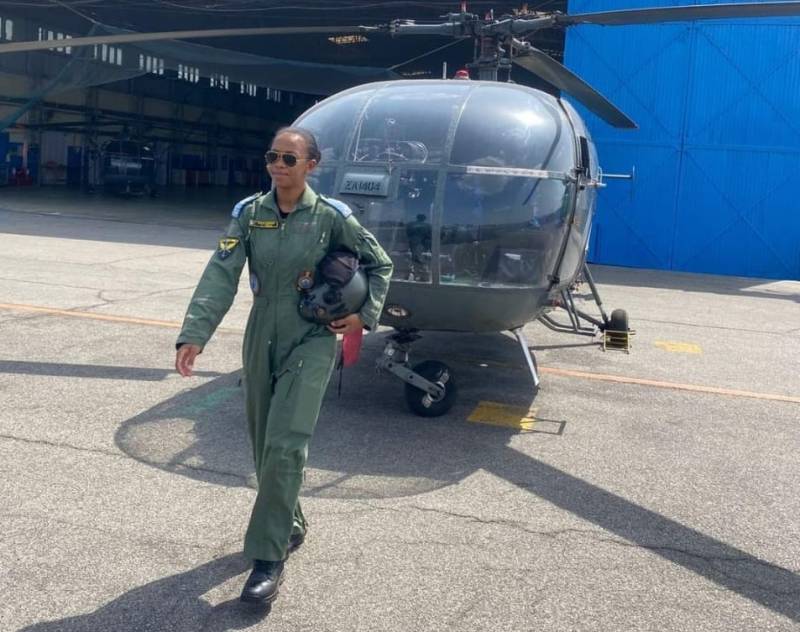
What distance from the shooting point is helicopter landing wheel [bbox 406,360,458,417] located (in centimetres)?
595

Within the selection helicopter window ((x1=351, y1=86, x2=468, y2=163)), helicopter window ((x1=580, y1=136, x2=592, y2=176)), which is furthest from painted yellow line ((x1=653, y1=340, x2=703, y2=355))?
helicopter window ((x1=351, y1=86, x2=468, y2=163))

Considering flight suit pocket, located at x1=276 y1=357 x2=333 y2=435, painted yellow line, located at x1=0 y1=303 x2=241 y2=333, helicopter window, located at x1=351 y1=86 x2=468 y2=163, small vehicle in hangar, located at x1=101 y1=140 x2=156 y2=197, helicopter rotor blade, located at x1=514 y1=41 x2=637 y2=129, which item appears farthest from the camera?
small vehicle in hangar, located at x1=101 y1=140 x2=156 y2=197

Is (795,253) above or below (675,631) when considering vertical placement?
above

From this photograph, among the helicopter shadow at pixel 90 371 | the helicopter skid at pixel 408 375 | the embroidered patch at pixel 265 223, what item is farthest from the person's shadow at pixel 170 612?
the helicopter shadow at pixel 90 371

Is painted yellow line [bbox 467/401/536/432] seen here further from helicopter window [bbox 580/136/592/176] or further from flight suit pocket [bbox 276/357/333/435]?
flight suit pocket [bbox 276/357/333/435]

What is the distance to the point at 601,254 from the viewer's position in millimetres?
18156

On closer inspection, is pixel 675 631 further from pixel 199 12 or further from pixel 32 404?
pixel 199 12

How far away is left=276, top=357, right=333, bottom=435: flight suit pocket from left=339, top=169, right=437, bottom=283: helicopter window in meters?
2.20

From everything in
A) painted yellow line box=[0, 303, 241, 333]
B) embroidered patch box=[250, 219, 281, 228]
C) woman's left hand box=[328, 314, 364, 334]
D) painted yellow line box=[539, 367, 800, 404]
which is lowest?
painted yellow line box=[539, 367, 800, 404]

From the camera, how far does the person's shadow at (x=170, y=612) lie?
126 inches

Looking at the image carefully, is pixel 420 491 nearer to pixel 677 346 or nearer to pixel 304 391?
pixel 304 391

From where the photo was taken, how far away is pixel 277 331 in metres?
3.58

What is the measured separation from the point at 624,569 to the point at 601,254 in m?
14.8

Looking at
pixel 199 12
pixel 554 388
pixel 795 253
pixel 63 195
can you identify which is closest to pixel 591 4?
pixel 795 253
